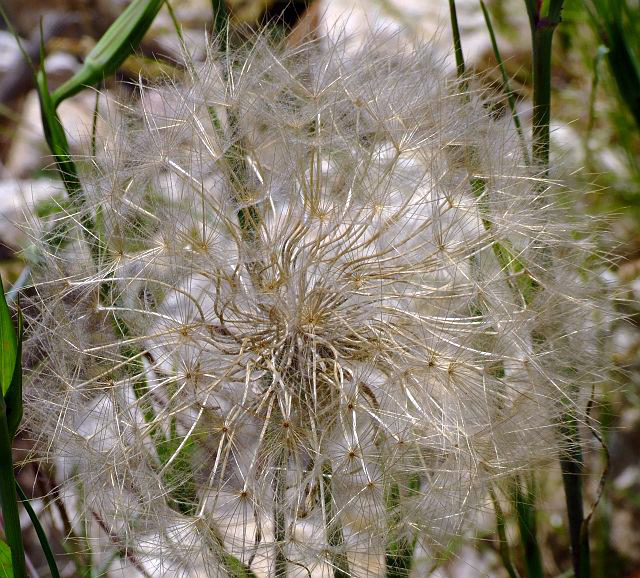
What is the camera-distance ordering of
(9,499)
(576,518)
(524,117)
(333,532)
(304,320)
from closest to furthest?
1. (9,499)
2. (333,532)
3. (304,320)
4. (576,518)
5. (524,117)

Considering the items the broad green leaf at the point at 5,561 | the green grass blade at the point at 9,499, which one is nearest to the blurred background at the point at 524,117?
the broad green leaf at the point at 5,561

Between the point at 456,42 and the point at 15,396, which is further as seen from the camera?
the point at 456,42

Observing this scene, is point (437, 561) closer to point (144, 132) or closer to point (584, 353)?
point (584, 353)

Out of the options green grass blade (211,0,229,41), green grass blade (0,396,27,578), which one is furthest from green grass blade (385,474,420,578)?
green grass blade (211,0,229,41)

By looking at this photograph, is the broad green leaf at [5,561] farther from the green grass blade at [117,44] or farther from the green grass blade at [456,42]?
the green grass blade at [456,42]

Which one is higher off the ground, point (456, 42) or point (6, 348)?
point (456, 42)

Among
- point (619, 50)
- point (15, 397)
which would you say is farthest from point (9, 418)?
point (619, 50)

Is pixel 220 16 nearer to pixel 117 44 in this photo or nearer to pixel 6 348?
pixel 117 44

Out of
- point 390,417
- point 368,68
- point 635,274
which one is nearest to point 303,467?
point 390,417
